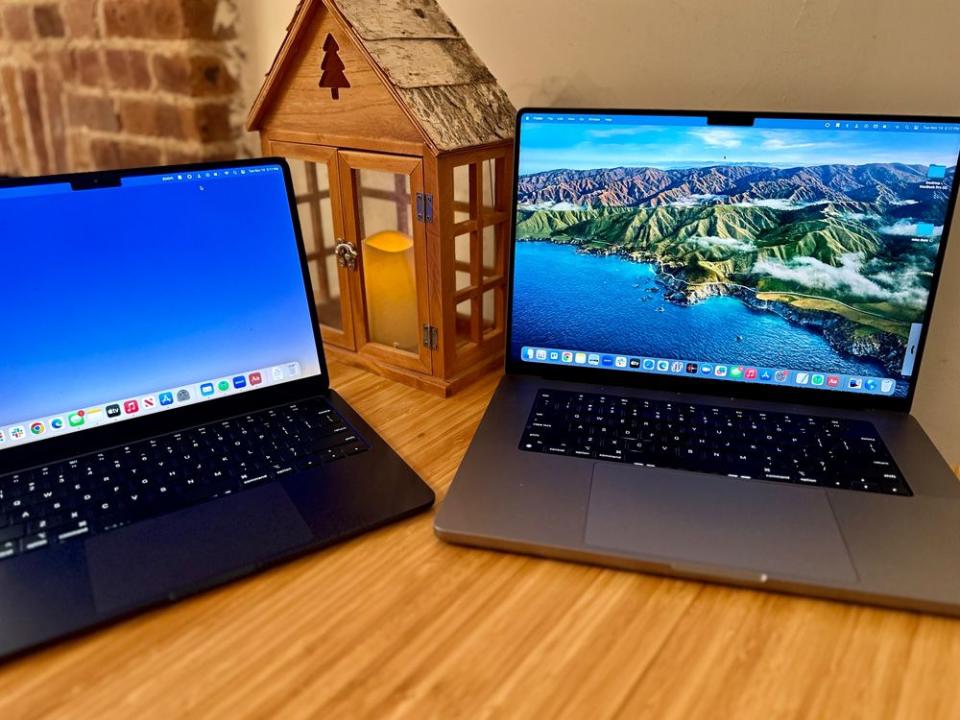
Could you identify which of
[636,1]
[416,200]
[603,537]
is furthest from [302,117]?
[603,537]

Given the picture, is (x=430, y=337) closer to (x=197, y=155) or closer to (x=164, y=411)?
(x=164, y=411)

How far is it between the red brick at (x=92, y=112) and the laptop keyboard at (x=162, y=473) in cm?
103

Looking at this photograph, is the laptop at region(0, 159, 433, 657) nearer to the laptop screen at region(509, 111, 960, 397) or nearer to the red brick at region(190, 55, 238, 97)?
the laptop screen at region(509, 111, 960, 397)

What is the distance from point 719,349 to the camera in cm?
83

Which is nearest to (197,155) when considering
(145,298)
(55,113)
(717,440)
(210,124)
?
(210,124)

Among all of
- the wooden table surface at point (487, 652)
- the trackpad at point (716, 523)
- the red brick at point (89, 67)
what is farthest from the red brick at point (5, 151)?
the trackpad at point (716, 523)

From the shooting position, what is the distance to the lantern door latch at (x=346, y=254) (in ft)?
3.23

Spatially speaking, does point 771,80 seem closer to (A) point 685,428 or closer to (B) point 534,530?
(A) point 685,428

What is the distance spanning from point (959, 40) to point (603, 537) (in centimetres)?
65

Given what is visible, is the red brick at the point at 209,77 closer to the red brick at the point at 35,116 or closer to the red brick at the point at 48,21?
the red brick at the point at 48,21

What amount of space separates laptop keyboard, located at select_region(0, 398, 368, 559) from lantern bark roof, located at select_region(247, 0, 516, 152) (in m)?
0.36

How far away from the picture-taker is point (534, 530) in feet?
2.14

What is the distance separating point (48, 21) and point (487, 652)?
5.39ft

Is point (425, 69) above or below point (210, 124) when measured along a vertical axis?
above
